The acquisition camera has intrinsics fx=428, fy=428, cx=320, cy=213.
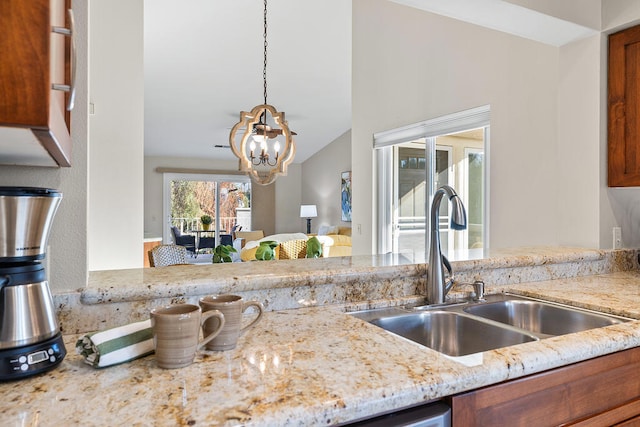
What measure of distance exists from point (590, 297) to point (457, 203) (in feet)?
2.16

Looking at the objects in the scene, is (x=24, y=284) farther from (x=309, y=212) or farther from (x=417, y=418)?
(x=309, y=212)

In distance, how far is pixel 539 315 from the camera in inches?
60.1

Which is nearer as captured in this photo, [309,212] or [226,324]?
[226,324]

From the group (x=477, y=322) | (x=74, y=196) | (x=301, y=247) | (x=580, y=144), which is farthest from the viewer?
(x=301, y=247)

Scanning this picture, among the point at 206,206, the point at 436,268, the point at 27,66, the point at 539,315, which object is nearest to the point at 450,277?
the point at 436,268

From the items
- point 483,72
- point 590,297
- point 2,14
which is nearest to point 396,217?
point 483,72

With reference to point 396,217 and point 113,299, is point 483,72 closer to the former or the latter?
point 396,217

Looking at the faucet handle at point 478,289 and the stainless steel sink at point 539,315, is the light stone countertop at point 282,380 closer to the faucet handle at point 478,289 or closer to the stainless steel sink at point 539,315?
the stainless steel sink at point 539,315

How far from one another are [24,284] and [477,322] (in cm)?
119

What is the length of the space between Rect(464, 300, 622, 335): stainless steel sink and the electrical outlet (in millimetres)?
899

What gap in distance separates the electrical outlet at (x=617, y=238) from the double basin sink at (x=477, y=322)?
2.92 ft

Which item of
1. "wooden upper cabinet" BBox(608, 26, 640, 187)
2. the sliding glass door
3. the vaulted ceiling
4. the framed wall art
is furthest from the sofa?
"wooden upper cabinet" BBox(608, 26, 640, 187)

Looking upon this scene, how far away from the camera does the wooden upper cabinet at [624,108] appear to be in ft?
6.31

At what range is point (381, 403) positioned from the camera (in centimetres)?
75
